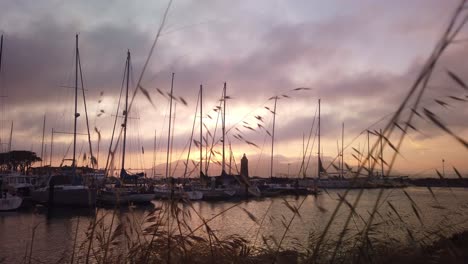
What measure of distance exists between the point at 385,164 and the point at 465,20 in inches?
35.3

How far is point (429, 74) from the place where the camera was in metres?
1.99

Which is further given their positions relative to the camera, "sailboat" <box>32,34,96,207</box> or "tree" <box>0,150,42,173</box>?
"tree" <box>0,150,42,173</box>

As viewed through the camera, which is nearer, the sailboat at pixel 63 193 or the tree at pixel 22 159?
the sailboat at pixel 63 193

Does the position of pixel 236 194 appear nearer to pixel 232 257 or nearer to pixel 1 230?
pixel 1 230

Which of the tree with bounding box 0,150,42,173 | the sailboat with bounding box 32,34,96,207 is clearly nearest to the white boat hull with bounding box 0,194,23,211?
the sailboat with bounding box 32,34,96,207

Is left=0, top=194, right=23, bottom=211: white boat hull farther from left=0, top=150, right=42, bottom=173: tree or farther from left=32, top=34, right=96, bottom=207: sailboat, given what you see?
left=0, top=150, right=42, bottom=173: tree

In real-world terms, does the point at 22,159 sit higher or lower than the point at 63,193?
higher

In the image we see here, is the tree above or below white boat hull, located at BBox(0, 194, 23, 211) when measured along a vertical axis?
above

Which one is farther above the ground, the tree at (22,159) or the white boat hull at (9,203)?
the tree at (22,159)

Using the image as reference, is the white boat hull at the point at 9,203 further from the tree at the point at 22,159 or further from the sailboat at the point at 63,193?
the tree at the point at 22,159

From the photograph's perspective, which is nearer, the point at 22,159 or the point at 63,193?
the point at 63,193

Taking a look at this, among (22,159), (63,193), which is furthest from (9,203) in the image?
(22,159)

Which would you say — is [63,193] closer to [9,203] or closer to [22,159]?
[9,203]

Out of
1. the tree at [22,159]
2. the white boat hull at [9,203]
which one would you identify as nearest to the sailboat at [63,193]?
the white boat hull at [9,203]
